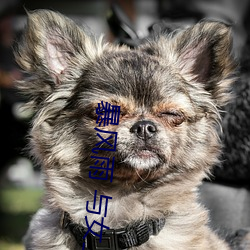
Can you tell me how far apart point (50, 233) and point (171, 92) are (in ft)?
2.71

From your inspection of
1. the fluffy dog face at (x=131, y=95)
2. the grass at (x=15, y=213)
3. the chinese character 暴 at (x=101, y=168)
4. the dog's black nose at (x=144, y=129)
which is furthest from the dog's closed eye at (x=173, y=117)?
the grass at (x=15, y=213)

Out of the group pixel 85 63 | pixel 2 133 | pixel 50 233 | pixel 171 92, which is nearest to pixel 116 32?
pixel 85 63

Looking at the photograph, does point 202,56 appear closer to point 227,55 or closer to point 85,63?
point 227,55

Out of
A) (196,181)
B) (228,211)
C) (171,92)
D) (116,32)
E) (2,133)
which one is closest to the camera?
(171,92)

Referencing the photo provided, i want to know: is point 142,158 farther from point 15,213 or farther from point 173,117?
point 15,213

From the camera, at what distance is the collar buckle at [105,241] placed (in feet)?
8.02

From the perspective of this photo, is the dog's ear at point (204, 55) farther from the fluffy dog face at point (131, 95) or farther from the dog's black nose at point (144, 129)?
the dog's black nose at point (144, 129)

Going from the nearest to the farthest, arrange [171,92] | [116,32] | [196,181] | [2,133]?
[171,92]
[196,181]
[116,32]
[2,133]

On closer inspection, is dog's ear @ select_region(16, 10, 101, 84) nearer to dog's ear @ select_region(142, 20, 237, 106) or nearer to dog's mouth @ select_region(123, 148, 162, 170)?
dog's ear @ select_region(142, 20, 237, 106)

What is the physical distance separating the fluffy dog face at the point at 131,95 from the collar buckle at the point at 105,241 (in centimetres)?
24

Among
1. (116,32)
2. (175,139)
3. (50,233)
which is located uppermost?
(116,32)

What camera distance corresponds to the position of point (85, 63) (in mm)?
2713

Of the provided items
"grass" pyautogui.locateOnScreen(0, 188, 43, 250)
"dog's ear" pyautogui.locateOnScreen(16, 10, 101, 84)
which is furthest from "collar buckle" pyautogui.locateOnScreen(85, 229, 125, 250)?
"grass" pyautogui.locateOnScreen(0, 188, 43, 250)

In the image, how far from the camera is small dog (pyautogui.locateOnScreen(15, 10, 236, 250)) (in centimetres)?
245
